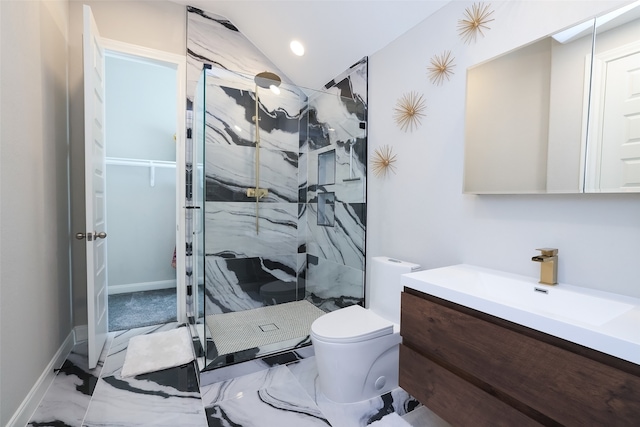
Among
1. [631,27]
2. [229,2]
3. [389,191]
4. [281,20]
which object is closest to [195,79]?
[229,2]

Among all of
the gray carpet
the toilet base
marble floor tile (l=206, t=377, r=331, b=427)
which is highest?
the toilet base

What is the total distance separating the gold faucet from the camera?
1284 mm

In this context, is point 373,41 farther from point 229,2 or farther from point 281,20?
point 229,2

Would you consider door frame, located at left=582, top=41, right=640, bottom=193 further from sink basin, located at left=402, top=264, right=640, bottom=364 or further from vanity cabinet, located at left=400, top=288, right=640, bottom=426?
vanity cabinet, located at left=400, top=288, right=640, bottom=426

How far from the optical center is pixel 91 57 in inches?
74.7

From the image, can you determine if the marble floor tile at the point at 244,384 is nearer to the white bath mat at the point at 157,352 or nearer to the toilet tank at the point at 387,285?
the white bath mat at the point at 157,352

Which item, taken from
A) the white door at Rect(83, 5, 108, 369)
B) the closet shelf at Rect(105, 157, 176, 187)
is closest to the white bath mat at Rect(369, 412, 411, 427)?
the white door at Rect(83, 5, 108, 369)

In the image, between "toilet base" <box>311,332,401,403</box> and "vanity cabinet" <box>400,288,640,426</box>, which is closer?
"vanity cabinet" <box>400,288,640,426</box>

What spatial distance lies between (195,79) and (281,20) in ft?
2.95

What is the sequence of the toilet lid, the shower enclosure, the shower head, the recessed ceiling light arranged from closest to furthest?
the toilet lid
the shower enclosure
the recessed ceiling light
the shower head

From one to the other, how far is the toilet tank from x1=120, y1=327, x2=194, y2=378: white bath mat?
1.37 metres

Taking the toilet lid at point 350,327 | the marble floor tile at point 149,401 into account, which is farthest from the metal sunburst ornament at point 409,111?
the marble floor tile at point 149,401

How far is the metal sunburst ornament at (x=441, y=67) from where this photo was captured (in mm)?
1776

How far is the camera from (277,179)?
301 cm
